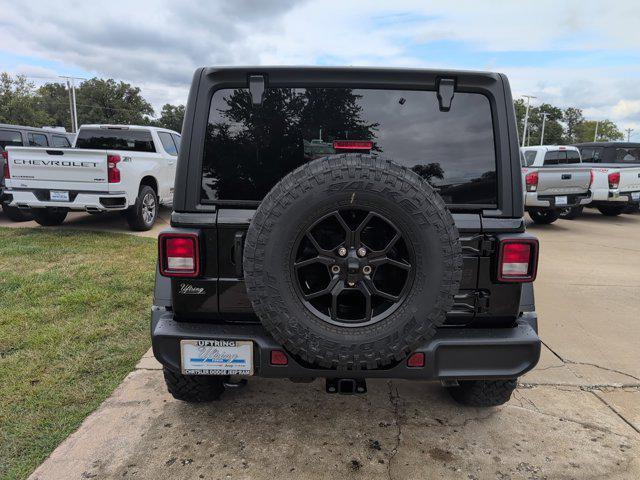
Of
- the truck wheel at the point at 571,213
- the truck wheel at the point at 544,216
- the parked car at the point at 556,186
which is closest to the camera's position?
the parked car at the point at 556,186

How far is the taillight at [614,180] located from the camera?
36.3ft

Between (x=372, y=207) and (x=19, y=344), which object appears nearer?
(x=372, y=207)

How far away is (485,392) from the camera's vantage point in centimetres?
288

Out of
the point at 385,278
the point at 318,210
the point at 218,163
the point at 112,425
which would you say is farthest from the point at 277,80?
the point at 112,425

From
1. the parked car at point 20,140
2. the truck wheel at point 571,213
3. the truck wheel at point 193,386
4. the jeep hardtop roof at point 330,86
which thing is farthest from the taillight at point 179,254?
the truck wheel at point 571,213

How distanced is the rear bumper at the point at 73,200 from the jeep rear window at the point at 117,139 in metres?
1.74

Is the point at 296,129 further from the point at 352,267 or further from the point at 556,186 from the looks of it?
the point at 556,186

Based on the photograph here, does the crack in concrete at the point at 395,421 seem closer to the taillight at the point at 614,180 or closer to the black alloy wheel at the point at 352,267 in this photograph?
the black alloy wheel at the point at 352,267

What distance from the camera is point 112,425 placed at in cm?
270

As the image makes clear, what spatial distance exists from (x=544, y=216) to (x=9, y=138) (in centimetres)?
1179

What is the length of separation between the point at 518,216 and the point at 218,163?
1463 mm

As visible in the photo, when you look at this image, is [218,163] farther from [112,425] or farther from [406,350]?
[112,425]

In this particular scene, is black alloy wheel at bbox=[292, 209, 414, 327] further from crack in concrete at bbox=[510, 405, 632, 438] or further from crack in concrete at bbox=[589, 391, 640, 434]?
crack in concrete at bbox=[589, 391, 640, 434]

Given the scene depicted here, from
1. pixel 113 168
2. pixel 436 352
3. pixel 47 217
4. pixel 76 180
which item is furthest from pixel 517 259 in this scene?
pixel 47 217
